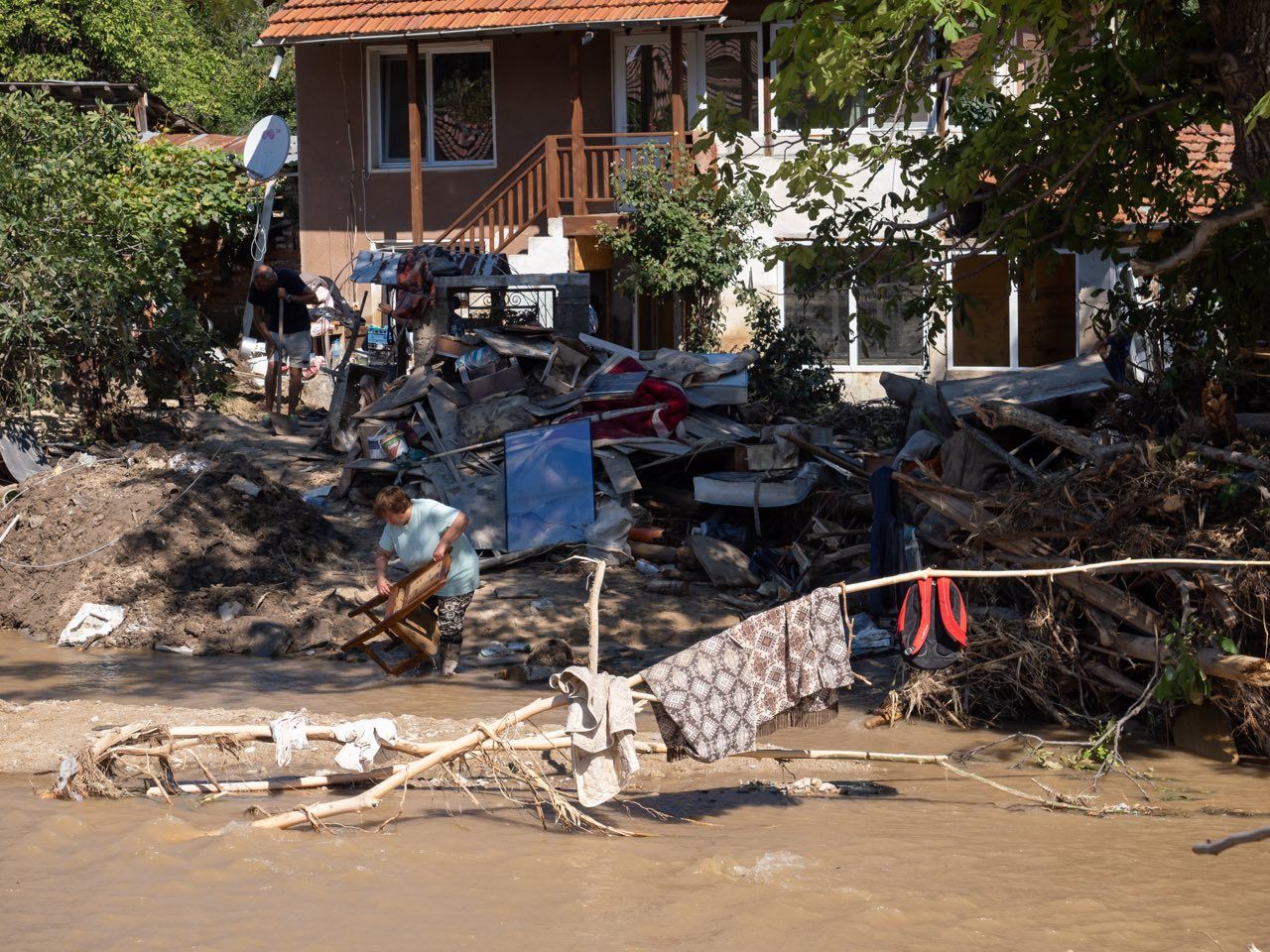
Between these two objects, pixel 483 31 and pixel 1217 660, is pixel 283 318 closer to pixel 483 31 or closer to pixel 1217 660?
pixel 483 31

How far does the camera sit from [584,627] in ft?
33.2

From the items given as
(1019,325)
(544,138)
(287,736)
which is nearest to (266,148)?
(544,138)

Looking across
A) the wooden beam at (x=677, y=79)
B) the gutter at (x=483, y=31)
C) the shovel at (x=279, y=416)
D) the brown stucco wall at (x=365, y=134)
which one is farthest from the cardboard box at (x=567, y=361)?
the brown stucco wall at (x=365, y=134)

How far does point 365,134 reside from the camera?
19.4 meters

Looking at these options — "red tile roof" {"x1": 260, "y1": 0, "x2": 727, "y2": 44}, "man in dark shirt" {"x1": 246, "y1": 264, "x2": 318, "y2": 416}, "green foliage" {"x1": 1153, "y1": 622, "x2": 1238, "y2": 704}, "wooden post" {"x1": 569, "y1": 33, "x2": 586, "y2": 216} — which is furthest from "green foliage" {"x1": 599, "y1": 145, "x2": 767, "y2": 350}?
"green foliage" {"x1": 1153, "y1": 622, "x2": 1238, "y2": 704}

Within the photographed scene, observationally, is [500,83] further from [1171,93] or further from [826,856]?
[826,856]

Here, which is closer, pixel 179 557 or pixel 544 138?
pixel 179 557

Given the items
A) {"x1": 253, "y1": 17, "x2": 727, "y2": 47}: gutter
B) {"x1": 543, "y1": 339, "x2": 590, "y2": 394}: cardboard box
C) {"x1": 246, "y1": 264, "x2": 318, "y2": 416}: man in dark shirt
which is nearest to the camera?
{"x1": 543, "y1": 339, "x2": 590, "y2": 394}: cardboard box

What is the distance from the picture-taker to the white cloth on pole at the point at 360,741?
605cm

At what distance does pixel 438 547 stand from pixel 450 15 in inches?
458

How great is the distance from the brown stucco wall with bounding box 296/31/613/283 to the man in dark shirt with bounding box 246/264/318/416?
14.3ft

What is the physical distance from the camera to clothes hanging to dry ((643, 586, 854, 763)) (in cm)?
596

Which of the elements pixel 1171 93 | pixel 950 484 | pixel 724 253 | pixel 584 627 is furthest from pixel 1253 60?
pixel 724 253

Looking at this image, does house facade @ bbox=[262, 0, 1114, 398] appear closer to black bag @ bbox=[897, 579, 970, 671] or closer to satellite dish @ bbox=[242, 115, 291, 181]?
satellite dish @ bbox=[242, 115, 291, 181]
